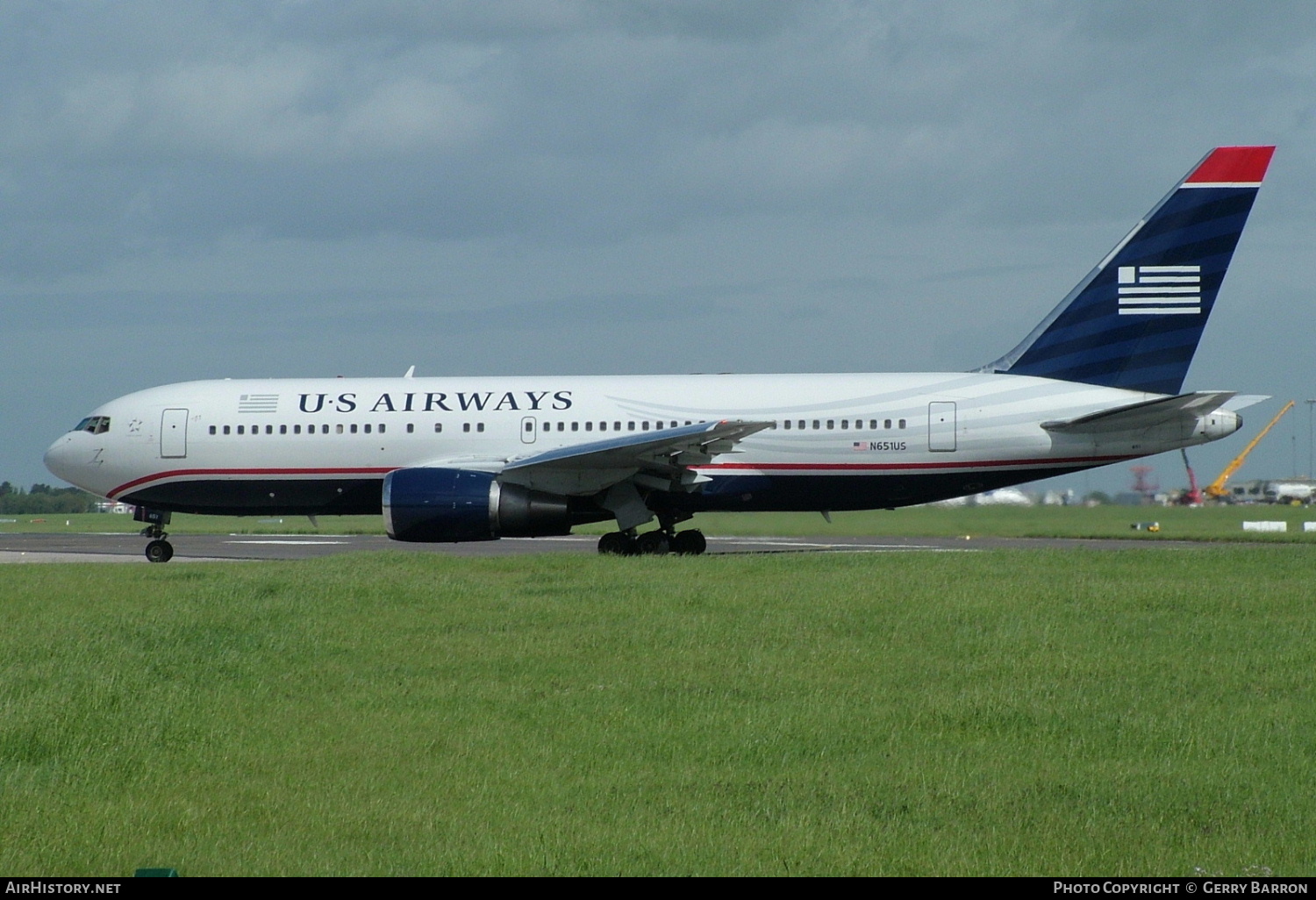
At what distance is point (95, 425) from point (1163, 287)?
20659mm

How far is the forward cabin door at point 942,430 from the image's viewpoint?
22.9 meters

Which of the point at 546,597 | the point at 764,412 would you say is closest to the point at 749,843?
the point at 546,597

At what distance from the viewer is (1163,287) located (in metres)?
23.1

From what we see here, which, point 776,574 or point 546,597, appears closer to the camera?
point 546,597

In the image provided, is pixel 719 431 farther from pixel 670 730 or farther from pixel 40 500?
pixel 40 500

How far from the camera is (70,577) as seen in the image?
58.0 feet

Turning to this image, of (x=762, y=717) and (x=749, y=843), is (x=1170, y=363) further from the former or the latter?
(x=749, y=843)

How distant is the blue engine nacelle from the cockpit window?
24.5ft

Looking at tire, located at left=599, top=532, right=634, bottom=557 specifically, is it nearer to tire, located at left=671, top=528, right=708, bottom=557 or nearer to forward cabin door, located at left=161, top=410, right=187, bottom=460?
tire, located at left=671, top=528, right=708, bottom=557

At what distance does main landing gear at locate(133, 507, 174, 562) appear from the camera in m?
24.5

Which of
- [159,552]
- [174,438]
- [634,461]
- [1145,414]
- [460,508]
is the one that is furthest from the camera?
[174,438]


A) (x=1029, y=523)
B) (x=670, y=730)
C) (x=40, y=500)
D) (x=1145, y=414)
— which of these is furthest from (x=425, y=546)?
(x=40, y=500)

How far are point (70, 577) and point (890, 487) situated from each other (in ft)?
44.8

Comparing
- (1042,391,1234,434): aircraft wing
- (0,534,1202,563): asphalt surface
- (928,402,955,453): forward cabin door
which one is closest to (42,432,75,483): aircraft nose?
(0,534,1202,563): asphalt surface
